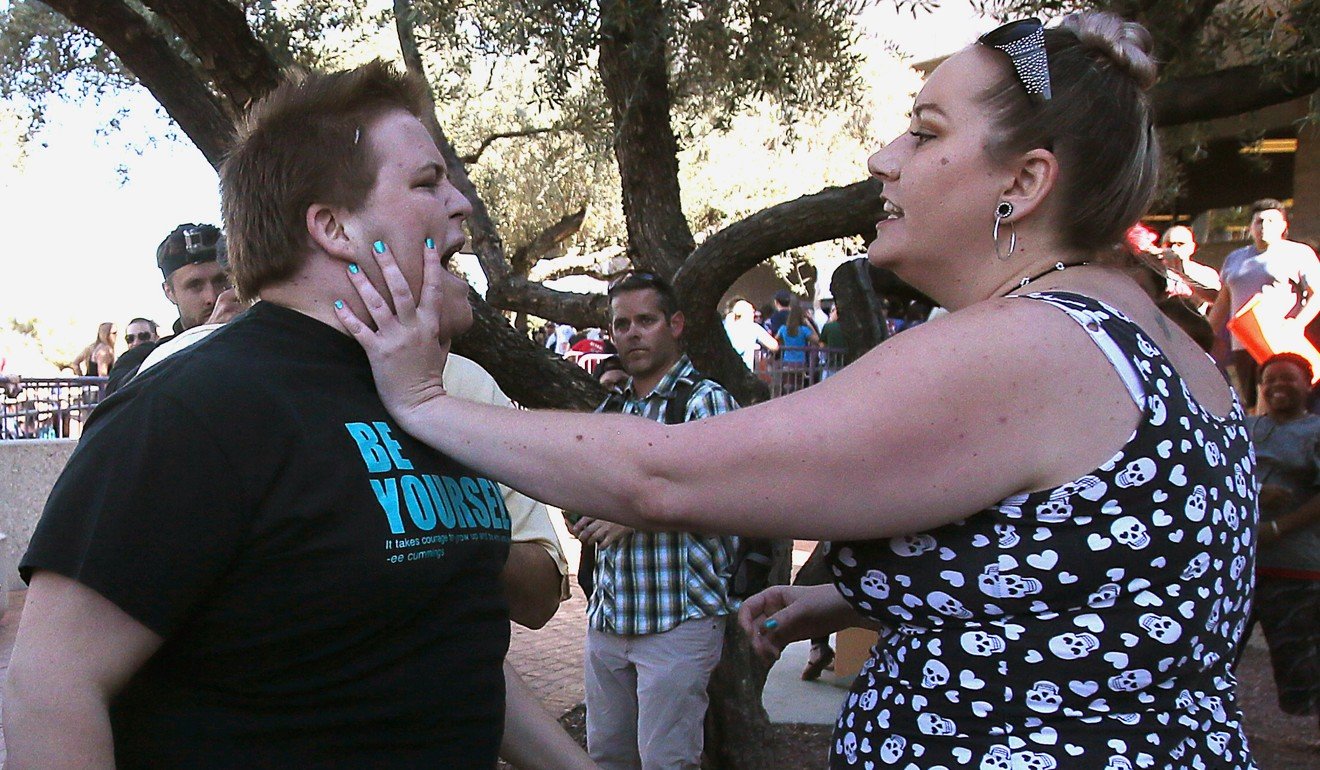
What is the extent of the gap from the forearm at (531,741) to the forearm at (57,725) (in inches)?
30.2

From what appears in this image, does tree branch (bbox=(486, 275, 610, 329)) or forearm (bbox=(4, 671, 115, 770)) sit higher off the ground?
tree branch (bbox=(486, 275, 610, 329))

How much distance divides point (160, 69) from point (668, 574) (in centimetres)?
320

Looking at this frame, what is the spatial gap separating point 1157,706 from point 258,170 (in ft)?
5.10

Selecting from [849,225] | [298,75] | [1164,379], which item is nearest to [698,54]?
[849,225]

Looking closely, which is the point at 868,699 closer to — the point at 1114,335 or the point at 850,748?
the point at 850,748

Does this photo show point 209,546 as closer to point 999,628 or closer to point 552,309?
point 999,628

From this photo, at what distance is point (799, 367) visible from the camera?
14781 mm

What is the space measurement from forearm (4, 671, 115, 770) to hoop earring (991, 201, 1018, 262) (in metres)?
1.39

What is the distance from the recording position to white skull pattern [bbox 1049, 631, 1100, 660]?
164cm

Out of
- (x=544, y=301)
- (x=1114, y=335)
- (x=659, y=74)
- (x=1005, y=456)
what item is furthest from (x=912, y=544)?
(x=544, y=301)

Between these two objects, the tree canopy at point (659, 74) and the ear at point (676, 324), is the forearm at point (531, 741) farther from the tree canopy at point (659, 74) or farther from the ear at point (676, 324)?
the tree canopy at point (659, 74)

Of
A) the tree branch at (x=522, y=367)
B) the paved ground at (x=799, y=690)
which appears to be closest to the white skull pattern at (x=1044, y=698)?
the tree branch at (x=522, y=367)

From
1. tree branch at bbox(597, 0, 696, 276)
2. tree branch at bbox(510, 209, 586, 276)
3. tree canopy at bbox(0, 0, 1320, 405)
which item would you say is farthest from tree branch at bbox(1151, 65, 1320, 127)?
tree branch at bbox(510, 209, 586, 276)

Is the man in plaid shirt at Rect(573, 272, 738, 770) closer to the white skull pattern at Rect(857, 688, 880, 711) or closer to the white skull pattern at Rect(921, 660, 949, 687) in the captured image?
the white skull pattern at Rect(857, 688, 880, 711)
